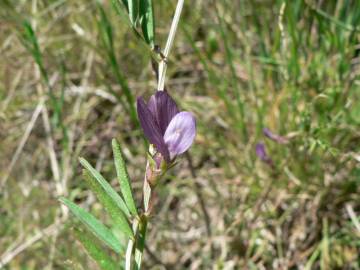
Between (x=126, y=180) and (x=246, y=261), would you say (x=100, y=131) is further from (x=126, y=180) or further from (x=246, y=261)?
(x=126, y=180)

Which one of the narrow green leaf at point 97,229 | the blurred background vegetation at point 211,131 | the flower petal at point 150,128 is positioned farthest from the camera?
the blurred background vegetation at point 211,131

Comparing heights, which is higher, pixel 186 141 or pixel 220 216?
pixel 186 141

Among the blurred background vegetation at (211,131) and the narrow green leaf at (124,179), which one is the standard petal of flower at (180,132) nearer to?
the narrow green leaf at (124,179)

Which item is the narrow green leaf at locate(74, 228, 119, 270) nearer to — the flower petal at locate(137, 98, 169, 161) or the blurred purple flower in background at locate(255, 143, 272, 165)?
the flower petal at locate(137, 98, 169, 161)

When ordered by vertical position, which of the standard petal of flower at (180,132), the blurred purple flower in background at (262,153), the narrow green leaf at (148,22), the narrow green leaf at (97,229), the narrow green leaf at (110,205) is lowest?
the blurred purple flower in background at (262,153)

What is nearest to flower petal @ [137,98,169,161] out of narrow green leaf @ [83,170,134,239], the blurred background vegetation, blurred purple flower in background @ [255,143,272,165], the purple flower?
the purple flower

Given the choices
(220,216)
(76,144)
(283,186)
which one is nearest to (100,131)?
(76,144)

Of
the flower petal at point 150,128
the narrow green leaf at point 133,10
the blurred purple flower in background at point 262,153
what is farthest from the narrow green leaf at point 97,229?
the blurred purple flower in background at point 262,153
